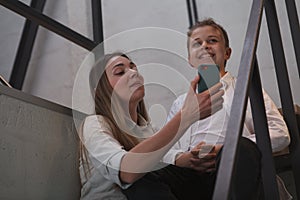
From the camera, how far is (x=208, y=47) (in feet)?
5.44

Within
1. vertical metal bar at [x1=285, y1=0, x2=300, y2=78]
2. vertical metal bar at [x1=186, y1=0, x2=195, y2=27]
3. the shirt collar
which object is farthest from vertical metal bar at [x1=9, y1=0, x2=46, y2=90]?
vertical metal bar at [x1=285, y1=0, x2=300, y2=78]

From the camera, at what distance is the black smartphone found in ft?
4.32

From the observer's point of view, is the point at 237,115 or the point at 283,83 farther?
the point at 283,83

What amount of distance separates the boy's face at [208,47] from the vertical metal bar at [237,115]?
587mm

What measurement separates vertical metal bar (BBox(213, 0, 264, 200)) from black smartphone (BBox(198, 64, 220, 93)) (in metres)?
0.31

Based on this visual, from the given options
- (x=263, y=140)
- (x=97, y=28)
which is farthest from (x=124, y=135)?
(x=97, y=28)

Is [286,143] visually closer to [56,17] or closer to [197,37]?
[197,37]

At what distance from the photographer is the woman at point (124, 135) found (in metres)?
1.08

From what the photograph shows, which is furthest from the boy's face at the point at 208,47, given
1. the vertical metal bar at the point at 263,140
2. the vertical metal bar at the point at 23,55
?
the vertical metal bar at the point at 23,55

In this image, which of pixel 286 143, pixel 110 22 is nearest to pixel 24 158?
pixel 286 143

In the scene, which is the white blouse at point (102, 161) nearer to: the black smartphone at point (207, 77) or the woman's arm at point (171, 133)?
the woman's arm at point (171, 133)

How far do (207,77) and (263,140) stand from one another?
0.29 m

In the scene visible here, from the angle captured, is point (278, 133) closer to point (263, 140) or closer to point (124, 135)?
point (263, 140)

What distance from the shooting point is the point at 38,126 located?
1406 millimetres
